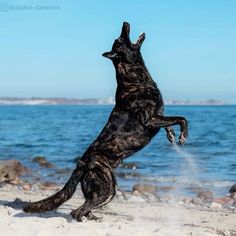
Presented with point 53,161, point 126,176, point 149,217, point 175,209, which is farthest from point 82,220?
point 53,161

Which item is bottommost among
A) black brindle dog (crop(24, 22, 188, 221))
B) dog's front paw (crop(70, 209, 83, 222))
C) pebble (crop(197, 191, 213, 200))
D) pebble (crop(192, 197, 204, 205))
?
pebble (crop(197, 191, 213, 200))

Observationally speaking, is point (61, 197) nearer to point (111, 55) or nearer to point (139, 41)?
point (111, 55)

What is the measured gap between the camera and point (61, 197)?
8086 mm

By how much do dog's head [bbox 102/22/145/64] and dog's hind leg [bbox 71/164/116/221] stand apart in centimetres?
140

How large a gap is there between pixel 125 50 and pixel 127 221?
2.25 m

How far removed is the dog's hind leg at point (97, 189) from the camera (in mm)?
7707

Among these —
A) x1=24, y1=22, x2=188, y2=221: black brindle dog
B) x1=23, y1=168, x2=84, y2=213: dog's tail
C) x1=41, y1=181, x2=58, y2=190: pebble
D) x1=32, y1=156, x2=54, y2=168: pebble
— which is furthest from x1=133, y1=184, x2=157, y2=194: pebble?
x1=32, y1=156, x2=54, y2=168: pebble

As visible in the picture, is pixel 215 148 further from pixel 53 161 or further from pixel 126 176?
pixel 126 176

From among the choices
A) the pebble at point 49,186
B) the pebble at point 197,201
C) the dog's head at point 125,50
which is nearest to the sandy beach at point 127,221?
the pebble at point 197,201

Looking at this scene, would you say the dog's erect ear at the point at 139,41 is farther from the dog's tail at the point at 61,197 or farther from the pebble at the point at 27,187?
the pebble at the point at 27,187

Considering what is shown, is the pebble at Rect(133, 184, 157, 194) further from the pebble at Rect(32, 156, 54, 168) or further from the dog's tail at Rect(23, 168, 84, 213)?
the pebble at Rect(32, 156, 54, 168)

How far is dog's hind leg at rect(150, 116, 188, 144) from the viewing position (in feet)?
24.8

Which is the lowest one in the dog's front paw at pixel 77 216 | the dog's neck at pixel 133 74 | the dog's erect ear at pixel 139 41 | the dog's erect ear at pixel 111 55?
the dog's front paw at pixel 77 216

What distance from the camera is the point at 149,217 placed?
30.8 ft
